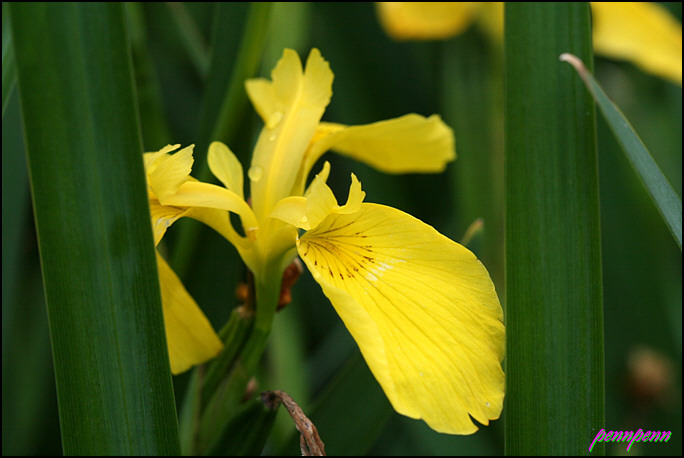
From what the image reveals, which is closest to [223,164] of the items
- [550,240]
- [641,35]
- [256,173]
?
[256,173]

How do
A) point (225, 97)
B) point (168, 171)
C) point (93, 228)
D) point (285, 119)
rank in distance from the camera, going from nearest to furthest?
point (93, 228), point (168, 171), point (285, 119), point (225, 97)

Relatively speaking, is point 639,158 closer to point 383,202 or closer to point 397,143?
point 397,143

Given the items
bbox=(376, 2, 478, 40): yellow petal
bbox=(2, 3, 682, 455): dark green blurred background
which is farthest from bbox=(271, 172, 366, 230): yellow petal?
bbox=(376, 2, 478, 40): yellow petal

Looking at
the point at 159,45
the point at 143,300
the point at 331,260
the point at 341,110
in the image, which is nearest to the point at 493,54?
the point at 341,110

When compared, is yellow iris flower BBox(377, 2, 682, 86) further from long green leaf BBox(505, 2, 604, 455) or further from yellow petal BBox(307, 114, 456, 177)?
long green leaf BBox(505, 2, 604, 455)

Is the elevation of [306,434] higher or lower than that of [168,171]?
lower

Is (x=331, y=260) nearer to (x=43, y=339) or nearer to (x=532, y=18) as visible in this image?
(x=532, y=18)
